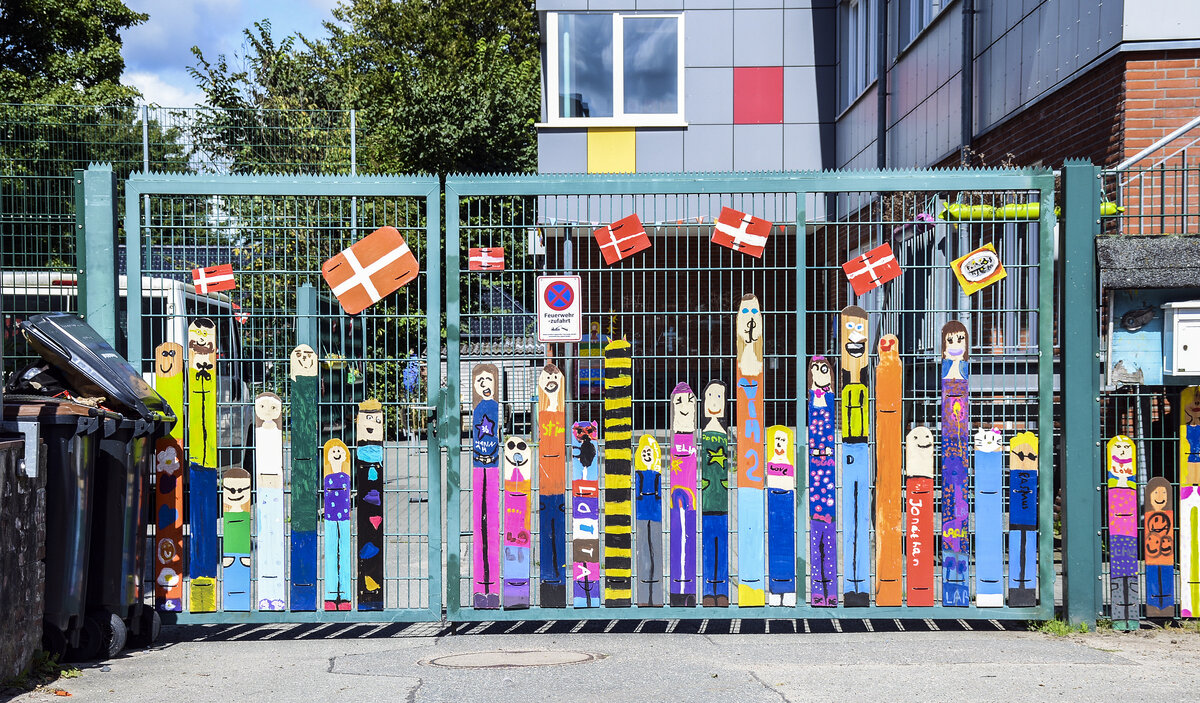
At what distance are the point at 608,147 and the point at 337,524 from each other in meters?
12.1

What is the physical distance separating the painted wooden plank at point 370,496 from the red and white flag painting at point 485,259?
942 mm

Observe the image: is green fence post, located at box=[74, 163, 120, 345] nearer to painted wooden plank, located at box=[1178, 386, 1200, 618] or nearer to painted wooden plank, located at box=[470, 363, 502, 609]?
painted wooden plank, located at box=[470, 363, 502, 609]

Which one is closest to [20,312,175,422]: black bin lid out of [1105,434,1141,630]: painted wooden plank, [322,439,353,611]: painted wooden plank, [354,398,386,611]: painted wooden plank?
[322,439,353,611]: painted wooden plank

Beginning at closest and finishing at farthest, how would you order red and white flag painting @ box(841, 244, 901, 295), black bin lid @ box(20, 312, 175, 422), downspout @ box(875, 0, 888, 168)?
black bin lid @ box(20, 312, 175, 422) → red and white flag painting @ box(841, 244, 901, 295) → downspout @ box(875, 0, 888, 168)

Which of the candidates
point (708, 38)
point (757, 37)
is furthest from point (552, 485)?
point (757, 37)

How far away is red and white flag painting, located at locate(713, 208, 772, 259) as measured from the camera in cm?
575

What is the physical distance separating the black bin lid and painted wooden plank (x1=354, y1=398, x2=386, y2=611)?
1079 millimetres

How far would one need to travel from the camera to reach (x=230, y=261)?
584 centimetres

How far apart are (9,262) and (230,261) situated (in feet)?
10.7

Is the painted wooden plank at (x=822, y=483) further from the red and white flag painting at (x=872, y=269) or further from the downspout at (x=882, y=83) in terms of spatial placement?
the downspout at (x=882, y=83)

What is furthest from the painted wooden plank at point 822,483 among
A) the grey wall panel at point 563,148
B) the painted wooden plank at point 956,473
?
the grey wall panel at point 563,148

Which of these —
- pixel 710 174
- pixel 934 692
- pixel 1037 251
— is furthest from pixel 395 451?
pixel 1037 251

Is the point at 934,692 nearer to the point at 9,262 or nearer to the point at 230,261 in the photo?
the point at 230,261

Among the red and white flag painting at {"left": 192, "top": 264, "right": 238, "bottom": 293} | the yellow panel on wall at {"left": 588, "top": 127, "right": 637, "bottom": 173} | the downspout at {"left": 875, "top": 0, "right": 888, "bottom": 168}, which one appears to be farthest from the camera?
the yellow panel on wall at {"left": 588, "top": 127, "right": 637, "bottom": 173}
